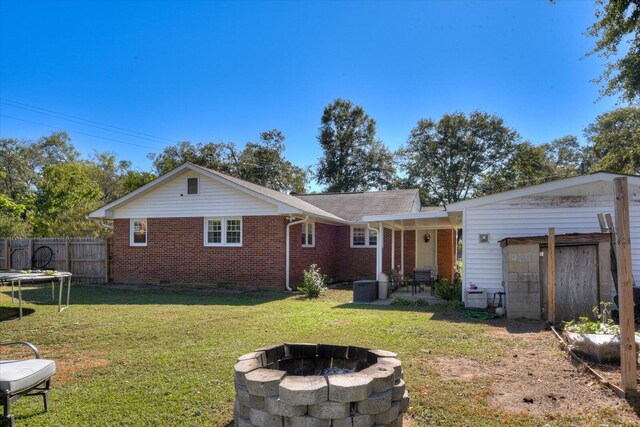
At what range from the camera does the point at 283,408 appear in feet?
9.80

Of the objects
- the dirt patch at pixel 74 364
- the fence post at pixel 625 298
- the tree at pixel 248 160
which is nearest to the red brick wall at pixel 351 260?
the dirt patch at pixel 74 364

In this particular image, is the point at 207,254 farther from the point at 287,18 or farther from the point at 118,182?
the point at 118,182

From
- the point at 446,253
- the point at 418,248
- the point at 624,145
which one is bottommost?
the point at 446,253

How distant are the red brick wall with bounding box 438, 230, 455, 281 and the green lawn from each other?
9.02 m

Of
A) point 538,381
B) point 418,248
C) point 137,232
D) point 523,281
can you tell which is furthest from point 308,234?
point 538,381

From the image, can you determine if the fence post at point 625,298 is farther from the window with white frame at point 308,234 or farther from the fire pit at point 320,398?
the window with white frame at point 308,234

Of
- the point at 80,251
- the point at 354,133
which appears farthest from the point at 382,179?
the point at 80,251

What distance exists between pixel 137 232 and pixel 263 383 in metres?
15.4

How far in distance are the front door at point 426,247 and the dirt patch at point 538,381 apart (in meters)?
12.8

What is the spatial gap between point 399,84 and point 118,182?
34881 millimetres

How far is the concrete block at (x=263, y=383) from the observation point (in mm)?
3070

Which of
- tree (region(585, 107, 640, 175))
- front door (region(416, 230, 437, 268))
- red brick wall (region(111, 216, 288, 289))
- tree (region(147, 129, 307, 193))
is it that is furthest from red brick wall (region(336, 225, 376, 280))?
tree (region(147, 129, 307, 193))

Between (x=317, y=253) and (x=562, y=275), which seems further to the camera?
(x=317, y=253)

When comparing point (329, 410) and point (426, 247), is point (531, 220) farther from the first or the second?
point (426, 247)
